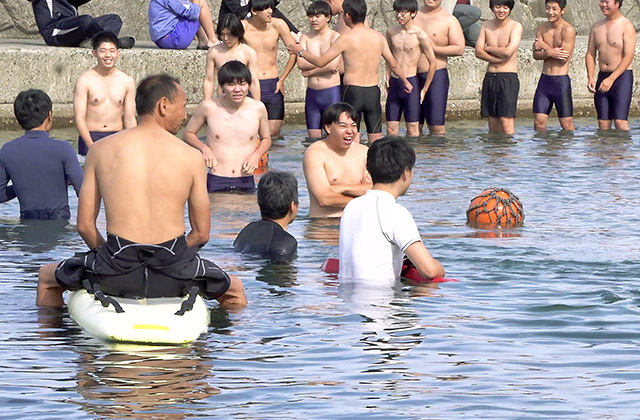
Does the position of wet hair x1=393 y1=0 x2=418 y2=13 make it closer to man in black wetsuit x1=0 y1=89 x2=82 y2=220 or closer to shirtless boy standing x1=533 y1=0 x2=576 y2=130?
shirtless boy standing x1=533 y1=0 x2=576 y2=130

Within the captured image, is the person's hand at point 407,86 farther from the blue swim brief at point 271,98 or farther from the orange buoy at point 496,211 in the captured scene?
the orange buoy at point 496,211

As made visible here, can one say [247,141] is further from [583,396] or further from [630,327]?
[583,396]

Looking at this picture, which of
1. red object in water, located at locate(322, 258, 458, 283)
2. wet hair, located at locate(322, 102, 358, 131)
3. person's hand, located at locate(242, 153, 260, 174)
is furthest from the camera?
person's hand, located at locate(242, 153, 260, 174)

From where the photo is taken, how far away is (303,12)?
73.9 ft

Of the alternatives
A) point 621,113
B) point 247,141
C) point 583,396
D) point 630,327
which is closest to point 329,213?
point 247,141

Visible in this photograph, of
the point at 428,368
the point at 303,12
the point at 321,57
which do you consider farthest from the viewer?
the point at 303,12

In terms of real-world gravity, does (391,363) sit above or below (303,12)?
below

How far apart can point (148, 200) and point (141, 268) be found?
0.36 m

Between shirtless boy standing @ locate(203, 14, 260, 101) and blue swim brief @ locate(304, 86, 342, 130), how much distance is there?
1.53m

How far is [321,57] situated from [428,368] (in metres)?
9.22

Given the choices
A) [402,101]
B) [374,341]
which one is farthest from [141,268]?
[402,101]

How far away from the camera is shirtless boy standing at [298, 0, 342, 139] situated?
16.1 metres

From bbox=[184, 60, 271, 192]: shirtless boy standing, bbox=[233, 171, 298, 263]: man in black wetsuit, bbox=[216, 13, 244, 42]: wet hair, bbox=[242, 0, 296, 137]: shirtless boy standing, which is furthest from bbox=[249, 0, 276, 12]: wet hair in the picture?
bbox=[233, 171, 298, 263]: man in black wetsuit

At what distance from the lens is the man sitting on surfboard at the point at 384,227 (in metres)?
7.67
